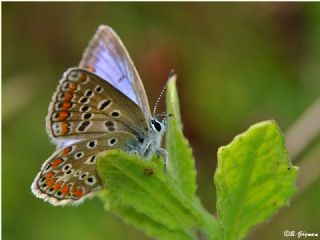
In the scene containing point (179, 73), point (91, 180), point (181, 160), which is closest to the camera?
point (181, 160)

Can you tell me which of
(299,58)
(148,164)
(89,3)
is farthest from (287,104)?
(148,164)

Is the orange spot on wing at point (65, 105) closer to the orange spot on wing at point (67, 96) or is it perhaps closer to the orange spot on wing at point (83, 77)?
the orange spot on wing at point (67, 96)

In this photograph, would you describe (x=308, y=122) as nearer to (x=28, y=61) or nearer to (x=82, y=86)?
(x=82, y=86)

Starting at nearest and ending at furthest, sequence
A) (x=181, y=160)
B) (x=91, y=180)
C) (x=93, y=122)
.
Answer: (x=181, y=160)
(x=91, y=180)
(x=93, y=122)

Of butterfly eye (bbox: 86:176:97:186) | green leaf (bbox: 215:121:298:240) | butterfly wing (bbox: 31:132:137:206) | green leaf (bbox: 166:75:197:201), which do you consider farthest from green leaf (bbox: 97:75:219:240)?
butterfly wing (bbox: 31:132:137:206)

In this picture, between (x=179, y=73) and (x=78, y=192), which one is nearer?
(x=78, y=192)

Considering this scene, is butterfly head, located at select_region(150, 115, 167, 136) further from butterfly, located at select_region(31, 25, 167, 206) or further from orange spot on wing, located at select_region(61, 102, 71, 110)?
orange spot on wing, located at select_region(61, 102, 71, 110)

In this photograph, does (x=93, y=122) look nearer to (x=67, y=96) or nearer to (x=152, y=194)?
(x=67, y=96)

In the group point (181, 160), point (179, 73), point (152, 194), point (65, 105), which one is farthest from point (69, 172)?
point (179, 73)
